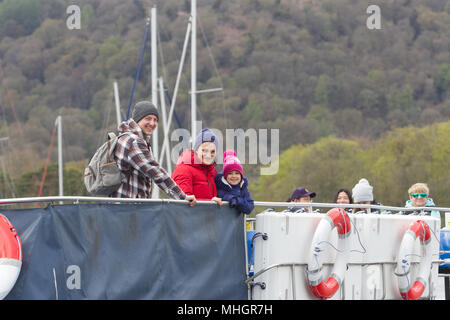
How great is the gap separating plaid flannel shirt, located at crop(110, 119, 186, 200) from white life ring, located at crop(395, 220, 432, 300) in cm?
298

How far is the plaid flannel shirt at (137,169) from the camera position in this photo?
7.00 m

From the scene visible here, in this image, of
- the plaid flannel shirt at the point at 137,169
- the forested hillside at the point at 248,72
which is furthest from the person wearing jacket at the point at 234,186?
the forested hillside at the point at 248,72

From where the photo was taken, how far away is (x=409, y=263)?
8859 mm

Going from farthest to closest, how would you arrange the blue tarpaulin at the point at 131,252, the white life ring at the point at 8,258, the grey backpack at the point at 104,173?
the grey backpack at the point at 104,173, the blue tarpaulin at the point at 131,252, the white life ring at the point at 8,258

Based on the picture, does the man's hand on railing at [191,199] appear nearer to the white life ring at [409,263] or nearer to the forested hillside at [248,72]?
the white life ring at [409,263]

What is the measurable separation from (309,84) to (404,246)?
76591mm

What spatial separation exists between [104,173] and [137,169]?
0.93 ft

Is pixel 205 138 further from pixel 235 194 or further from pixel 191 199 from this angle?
pixel 191 199

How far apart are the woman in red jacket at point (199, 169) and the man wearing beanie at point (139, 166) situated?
340 millimetres

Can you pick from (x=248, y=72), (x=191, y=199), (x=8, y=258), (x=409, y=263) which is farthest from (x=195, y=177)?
(x=248, y=72)

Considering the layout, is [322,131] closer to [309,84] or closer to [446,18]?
[309,84]

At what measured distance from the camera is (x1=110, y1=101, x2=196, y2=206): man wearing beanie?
700 centimetres

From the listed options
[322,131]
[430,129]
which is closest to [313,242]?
[430,129]

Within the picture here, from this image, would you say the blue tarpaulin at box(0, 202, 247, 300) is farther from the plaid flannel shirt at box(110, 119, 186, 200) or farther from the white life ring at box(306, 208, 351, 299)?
the white life ring at box(306, 208, 351, 299)
